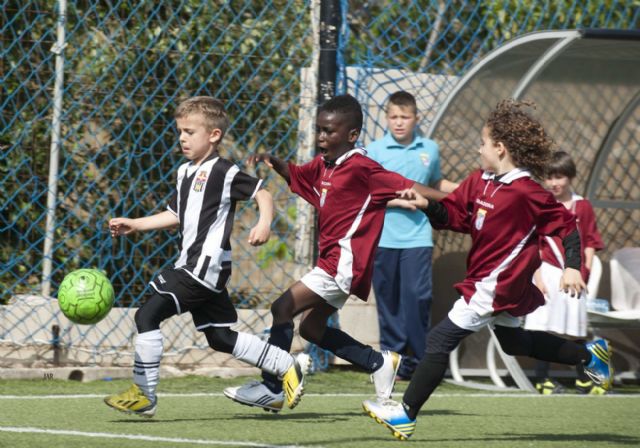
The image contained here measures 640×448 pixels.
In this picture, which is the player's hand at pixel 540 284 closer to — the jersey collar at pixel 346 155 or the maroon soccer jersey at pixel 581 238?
the maroon soccer jersey at pixel 581 238

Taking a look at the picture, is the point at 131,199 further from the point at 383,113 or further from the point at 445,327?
the point at 445,327

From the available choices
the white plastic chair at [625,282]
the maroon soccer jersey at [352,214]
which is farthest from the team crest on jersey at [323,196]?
the white plastic chair at [625,282]

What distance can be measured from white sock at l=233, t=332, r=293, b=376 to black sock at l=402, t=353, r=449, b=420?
0.82m

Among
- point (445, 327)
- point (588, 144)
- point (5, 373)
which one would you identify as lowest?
point (5, 373)

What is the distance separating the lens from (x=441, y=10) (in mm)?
9570

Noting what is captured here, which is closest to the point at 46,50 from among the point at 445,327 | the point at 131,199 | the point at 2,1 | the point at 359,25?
the point at 2,1

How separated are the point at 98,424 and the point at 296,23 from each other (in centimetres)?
412

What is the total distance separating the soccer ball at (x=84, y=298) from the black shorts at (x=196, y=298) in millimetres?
458

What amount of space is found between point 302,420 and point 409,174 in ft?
8.74

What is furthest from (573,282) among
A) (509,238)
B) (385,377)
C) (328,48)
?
(328,48)

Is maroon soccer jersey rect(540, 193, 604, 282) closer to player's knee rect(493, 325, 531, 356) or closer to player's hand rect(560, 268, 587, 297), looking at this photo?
player's knee rect(493, 325, 531, 356)

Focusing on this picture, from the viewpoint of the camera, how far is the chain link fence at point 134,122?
8188mm

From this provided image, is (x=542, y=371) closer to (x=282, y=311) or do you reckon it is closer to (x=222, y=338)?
(x=282, y=311)

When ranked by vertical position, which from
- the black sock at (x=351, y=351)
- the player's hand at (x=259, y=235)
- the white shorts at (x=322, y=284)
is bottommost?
the black sock at (x=351, y=351)
